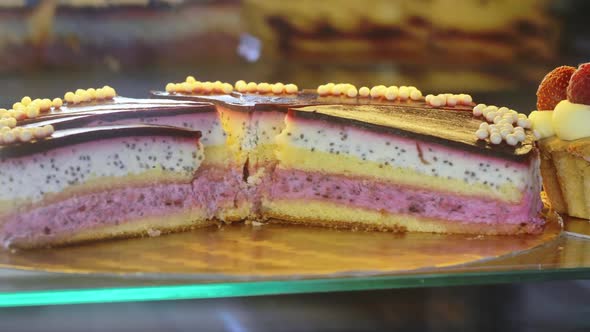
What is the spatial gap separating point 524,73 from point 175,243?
4.90ft

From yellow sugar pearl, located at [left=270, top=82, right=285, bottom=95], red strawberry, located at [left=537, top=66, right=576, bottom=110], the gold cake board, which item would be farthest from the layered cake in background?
yellow sugar pearl, located at [left=270, top=82, right=285, bottom=95]

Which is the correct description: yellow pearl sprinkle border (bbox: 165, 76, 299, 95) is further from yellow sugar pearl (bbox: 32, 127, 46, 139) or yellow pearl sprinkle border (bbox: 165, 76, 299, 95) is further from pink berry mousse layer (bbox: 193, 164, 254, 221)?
yellow sugar pearl (bbox: 32, 127, 46, 139)

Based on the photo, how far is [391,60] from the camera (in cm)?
253

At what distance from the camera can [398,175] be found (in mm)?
1744

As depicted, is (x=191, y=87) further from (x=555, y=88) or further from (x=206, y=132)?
(x=555, y=88)

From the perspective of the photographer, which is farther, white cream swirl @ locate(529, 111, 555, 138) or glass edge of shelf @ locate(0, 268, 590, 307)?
white cream swirl @ locate(529, 111, 555, 138)

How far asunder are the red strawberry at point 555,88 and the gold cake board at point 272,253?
298 mm

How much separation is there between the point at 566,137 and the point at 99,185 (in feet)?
3.50

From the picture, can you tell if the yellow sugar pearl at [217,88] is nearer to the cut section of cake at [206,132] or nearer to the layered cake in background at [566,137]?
the cut section of cake at [206,132]

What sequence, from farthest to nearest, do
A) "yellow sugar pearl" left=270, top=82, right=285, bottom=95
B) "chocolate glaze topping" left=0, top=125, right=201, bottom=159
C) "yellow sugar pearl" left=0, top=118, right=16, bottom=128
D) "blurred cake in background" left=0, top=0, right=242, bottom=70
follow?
"blurred cake in background" left=0, top=0, right=242, bottom=70 < "yellow sugar pearl" left=270, top=82, right=285, bottom=95 < "yellow sugar pearl" left=0, top=118, right=16, bottom=128 < "chocolate glaze topping" left=0, top=125, right=201, bottom=159

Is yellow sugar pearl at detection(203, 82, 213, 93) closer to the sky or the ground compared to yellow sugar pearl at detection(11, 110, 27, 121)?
closer to the sky

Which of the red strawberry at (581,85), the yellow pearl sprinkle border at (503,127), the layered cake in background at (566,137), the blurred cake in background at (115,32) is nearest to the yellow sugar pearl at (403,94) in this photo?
the yellow pearl sprinkle border at (503,127)

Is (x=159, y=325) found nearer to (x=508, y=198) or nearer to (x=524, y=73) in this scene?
(x=508, y=198)

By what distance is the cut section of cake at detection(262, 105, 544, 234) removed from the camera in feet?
5.49
